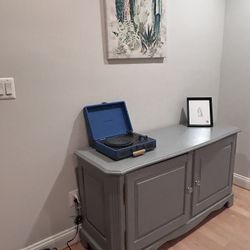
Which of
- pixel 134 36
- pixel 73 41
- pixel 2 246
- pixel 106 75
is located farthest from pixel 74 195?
pixel 134 36

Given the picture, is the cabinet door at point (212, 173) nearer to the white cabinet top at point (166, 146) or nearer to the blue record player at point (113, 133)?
the white cabinet top at point (166, 146)

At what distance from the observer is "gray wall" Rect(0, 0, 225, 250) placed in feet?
4.62

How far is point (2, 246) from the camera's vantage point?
1.54 m

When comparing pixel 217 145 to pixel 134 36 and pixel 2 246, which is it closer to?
pixel 134 36

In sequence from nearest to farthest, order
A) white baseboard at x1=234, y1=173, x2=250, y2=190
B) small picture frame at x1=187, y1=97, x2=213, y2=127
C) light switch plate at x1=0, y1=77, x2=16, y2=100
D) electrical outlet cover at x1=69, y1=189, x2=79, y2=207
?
1. light switch plate at x1=0, y1=77, x2=16, y2=100
2. electrical outlet cover at x1=69, y1=189, x2=79, y2=207
3. small picture frame at x1=187, y1=97, x2=213, y2=127
4. white baseboard at x1=234, y1=173, x2=250, y2=190

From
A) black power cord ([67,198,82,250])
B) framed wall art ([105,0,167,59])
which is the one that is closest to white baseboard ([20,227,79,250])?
black power cord ([67,198,82,250])

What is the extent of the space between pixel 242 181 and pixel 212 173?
84 centimetres

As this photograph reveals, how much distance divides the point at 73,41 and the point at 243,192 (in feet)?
7.09

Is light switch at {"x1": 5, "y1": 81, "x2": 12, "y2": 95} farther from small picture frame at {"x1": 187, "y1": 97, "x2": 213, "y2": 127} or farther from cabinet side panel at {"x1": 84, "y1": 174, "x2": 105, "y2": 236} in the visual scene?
small picture frame at {"x1": 187, "y1": 97, "x2": 213, "y2": 127}

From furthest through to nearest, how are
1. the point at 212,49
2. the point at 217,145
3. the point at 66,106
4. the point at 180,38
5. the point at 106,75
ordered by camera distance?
the point at 212,49 < the point at 180,38 < the point at 217,145 < the point at 106,75 < the point at 66,106

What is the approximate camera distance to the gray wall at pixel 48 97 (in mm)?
1409

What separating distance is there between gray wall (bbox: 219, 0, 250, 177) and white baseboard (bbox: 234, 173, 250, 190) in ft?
0.14

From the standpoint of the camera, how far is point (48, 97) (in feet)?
5.03

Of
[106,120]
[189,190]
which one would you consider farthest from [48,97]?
[189,190]
